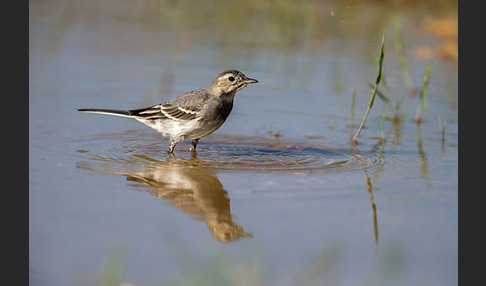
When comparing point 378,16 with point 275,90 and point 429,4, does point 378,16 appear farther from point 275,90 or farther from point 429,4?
point 275,90

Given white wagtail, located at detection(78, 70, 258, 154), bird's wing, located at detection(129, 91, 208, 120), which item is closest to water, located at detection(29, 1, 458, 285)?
white wagtail, located at detection(78, 70, 258, 154)

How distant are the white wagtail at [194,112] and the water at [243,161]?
0.76ft

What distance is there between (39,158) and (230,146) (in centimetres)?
225

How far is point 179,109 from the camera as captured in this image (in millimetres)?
8641

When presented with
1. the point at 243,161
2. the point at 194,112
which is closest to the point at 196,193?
the point at 243,161

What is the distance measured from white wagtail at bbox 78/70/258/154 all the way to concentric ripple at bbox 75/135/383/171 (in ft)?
0.71

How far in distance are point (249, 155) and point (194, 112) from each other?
95 centimetres

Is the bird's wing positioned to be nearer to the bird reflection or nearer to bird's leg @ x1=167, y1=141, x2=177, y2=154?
bird's leg @ x1=167, y1=141, x2=177, y2=154

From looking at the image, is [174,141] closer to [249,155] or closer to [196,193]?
[249,155]

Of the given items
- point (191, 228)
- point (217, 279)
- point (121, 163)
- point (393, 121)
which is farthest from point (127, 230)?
point (393, 121)

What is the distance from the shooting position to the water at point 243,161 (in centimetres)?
507

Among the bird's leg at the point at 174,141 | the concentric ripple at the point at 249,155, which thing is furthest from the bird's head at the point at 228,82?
the bird's leg at the point at 174,141

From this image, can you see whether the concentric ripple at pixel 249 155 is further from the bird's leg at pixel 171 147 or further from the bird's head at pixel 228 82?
the bird's head at pixel 228 82

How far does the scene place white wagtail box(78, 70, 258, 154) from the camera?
840 cm
